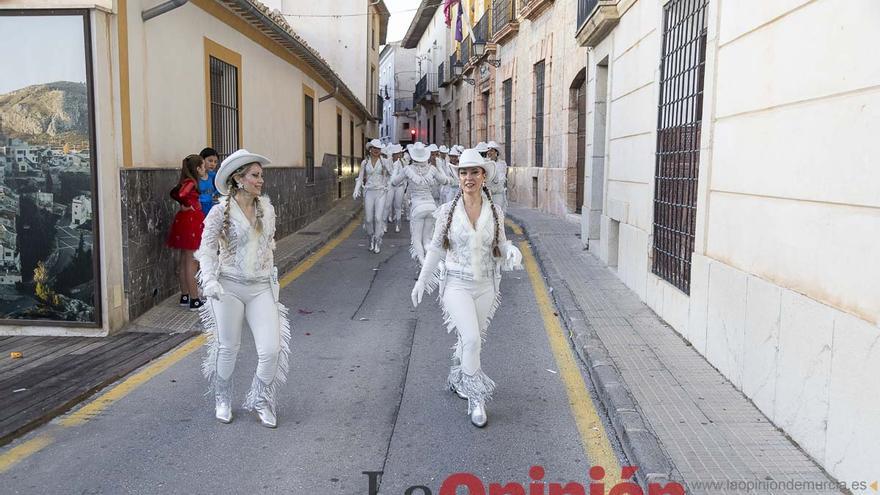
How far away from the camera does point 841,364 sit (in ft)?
12.0

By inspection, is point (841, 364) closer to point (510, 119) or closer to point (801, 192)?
point (801, 192)

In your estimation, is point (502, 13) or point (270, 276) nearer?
point (270, 276)

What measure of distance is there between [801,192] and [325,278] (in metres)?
7.00

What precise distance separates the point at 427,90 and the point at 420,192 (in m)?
35.3

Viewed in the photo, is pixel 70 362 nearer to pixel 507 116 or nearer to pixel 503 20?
pixel 507 116

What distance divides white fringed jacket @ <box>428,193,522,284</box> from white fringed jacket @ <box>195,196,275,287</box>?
3.66 feet

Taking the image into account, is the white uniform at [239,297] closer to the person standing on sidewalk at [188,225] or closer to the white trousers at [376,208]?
the person standing on sidewalk at [188,225]

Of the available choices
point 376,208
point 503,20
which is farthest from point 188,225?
point 503,20

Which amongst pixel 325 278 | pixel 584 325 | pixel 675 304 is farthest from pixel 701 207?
pixel 325 278

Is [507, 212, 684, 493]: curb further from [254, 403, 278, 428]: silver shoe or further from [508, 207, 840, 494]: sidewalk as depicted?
[254, 403, 278, 428]: silver shoe

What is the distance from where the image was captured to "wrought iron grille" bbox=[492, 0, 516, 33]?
23.9 meters

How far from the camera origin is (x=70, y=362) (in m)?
5.99

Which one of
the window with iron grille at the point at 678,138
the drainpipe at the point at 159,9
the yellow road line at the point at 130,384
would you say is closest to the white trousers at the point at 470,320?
the yellow road line at the point at 130,384

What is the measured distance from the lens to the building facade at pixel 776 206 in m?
3.60
